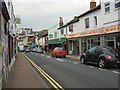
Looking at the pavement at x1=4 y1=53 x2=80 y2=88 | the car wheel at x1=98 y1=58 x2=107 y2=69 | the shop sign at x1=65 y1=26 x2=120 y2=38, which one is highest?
the shop sign at x1=65 y1=26 x2=120 y2=38

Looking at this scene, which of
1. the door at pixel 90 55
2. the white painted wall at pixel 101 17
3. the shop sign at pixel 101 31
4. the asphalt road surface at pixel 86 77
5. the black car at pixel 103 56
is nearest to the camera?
the asphalt road surface at pixel 86 77

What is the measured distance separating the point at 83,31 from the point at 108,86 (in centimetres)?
2599

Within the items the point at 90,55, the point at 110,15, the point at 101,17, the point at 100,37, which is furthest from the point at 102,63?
the point at 101,17

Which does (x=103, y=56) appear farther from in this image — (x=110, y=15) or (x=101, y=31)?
(x=101, y=31)

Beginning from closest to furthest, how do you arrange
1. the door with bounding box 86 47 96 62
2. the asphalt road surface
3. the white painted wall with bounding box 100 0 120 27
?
the asphalt road surface, the door with bounding box 86 47 96 62, the white painted wall with bounding box 100 0 120 27

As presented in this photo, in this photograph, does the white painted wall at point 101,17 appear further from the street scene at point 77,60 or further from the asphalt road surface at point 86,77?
the asphalt road surface at point 86,77

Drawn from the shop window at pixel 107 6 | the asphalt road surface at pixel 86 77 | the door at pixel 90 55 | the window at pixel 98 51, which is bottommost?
the asphalt road surface at pixel 86 77

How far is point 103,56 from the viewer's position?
17.0 metres

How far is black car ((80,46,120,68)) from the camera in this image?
16.5m

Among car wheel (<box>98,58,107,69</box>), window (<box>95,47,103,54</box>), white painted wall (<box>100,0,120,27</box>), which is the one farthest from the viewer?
white painted wall (<box>100,0,120,27</box>)

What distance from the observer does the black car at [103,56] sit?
16516 mm

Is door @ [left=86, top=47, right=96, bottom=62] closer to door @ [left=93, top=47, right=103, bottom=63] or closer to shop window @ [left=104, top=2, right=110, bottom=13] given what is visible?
door @ [left=93, top=47, right=103, bottom=63]

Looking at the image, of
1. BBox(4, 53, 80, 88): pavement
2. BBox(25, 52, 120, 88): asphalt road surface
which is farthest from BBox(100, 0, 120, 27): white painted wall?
BBox(4, 53, 80, 88): pavement

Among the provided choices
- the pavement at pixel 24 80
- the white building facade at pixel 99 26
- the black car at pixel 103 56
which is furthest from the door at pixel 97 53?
the white building facade at pixel 99 26
